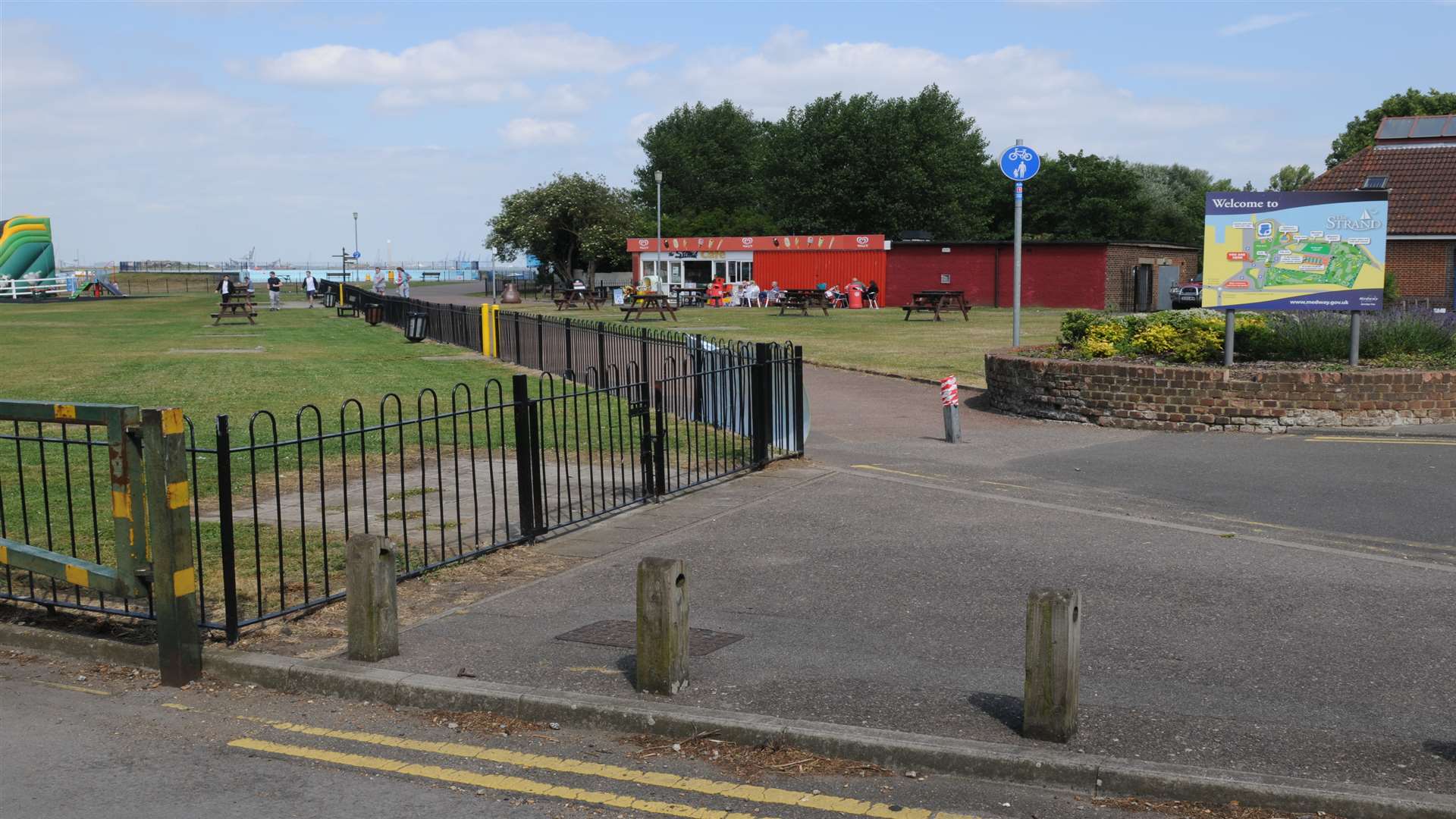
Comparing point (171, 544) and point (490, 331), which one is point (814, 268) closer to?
point (490, 331)

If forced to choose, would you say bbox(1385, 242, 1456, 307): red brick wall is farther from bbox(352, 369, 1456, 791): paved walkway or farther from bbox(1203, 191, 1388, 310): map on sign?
bbox(352, 369, 1456, 791): paved walkway

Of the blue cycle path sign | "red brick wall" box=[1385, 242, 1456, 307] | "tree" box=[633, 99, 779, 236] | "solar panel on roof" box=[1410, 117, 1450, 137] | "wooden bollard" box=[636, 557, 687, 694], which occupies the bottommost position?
"wooden bollard" box=[636, 557, 687, 694]

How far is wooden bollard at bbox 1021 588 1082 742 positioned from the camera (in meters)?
5.03

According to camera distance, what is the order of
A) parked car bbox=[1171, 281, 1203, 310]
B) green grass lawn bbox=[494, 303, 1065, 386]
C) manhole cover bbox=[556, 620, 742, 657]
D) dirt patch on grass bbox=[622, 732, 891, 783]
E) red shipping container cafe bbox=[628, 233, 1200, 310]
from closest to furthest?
dirt patch on grass bbox=[622, 732, 891, 783] < manhole cover bbox=[556, 620, 742, 657] < green grass lawn bbox=[494, 303, 1065, 386] < red shipping container cafe bbox=[628, 233, 1200, 310] < parked car bbox=[1171, 281, 1203, 310]

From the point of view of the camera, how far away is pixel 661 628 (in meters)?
5.64

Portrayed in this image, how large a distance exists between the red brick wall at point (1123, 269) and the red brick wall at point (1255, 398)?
1452 inches

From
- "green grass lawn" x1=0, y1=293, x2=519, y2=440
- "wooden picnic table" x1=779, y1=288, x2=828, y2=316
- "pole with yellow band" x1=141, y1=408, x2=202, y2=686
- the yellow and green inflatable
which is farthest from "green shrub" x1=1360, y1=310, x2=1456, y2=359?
the yellow and green inflatable

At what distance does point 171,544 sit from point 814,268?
2022 inches

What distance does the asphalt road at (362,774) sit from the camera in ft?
15.1

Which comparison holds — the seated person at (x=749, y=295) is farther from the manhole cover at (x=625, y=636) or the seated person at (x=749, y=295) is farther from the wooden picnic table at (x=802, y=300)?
the manhole cover at (x=625, y=636)

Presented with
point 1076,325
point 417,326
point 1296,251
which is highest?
point 1296,251

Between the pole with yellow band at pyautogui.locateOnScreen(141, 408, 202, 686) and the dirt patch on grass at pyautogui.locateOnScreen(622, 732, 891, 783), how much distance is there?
7.41ft

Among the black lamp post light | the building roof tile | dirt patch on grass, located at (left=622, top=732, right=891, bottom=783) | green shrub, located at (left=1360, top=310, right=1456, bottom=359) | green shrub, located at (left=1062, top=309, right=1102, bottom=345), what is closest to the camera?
dirt patch on grass, located at (left=622, top=732, right=891, bottom=783)

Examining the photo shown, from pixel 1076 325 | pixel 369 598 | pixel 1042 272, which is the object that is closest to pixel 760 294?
pixel 1042 272
